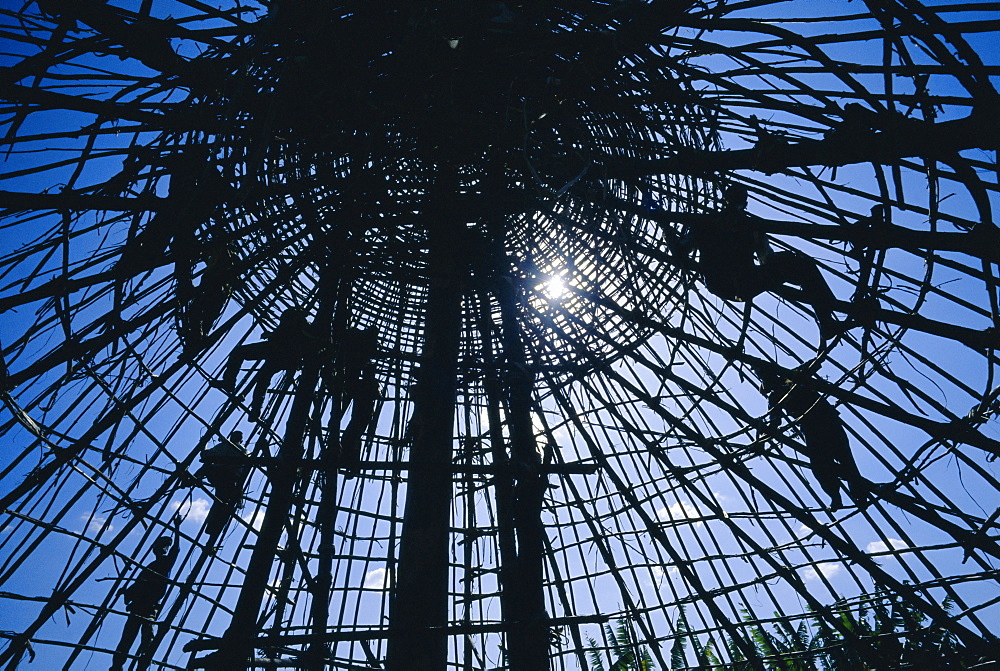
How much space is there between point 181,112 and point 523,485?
3.93 m

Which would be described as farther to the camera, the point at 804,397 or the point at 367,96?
the point at 804,397

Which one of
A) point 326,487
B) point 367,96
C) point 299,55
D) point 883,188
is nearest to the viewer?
point 883,188

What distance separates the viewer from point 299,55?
4.77 meters

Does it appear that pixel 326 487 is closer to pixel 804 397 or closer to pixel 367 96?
pixel 367 96

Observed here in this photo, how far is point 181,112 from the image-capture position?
448cm

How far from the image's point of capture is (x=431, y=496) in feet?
15.9

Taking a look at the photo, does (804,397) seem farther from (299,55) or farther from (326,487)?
(299,55)

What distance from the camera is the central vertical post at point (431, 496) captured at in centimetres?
414

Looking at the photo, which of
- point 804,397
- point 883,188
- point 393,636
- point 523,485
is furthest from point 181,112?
point 804,397

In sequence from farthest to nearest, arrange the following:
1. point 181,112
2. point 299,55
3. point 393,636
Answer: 1. point 299,55
2. point 181,112
3. point 393,636

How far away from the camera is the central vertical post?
4.14m

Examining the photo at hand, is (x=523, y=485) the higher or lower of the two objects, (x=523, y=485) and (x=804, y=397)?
the lower

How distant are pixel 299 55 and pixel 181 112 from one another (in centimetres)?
104

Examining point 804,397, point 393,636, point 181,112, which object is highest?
point 181,112
